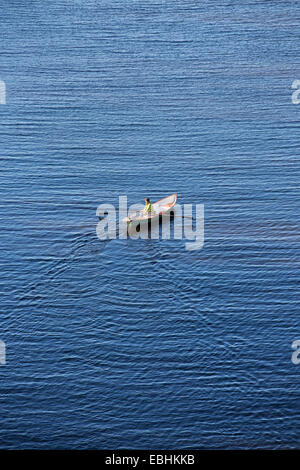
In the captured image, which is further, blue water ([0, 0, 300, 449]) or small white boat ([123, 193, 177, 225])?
small white boat ([123, 193, 177, 225])

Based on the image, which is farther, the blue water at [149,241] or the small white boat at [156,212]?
the small white boat at [156,212]

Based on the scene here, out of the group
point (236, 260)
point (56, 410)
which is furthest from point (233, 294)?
point (56, 410)

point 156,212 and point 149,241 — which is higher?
point 156,212

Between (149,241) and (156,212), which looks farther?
(156,212)
